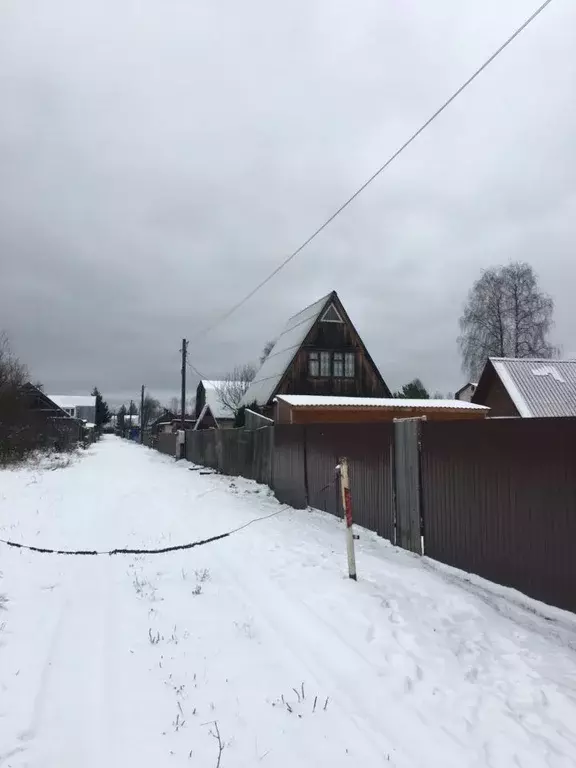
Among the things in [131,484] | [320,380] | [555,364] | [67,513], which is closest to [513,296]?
[555,364]

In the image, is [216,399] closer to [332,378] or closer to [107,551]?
[332,378]

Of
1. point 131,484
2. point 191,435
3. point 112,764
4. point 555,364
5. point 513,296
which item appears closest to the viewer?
point 112,764

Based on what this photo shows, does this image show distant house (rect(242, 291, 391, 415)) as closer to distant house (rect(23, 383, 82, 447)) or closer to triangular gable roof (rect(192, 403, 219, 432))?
distant house (rect(23, 383, 82, 447))

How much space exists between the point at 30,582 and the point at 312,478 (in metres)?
5.97

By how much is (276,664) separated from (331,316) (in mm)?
30238

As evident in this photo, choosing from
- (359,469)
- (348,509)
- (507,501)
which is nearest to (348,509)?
(348,509)

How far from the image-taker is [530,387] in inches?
1025

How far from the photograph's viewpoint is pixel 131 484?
16766 millimetres

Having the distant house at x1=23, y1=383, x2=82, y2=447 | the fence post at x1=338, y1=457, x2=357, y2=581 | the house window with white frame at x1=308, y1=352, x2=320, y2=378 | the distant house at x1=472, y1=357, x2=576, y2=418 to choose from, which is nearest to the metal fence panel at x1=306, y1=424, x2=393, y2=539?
the fence post at x1=338, y1=457, x2=357, y2=581

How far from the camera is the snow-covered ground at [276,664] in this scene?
295cm

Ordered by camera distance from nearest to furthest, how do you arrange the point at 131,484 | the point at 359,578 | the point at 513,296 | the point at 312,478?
the point at 359,578, the point at 312,478, the point at 131,484, the point at 513,296

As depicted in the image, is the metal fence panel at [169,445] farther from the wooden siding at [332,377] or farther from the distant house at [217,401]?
the wooden siding at [332,377]

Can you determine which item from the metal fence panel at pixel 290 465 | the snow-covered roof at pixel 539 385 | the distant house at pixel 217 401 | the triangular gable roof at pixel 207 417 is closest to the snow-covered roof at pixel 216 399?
the distant house at pixel 217 401

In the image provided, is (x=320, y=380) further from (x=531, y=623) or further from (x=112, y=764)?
(x=112, y=764)
